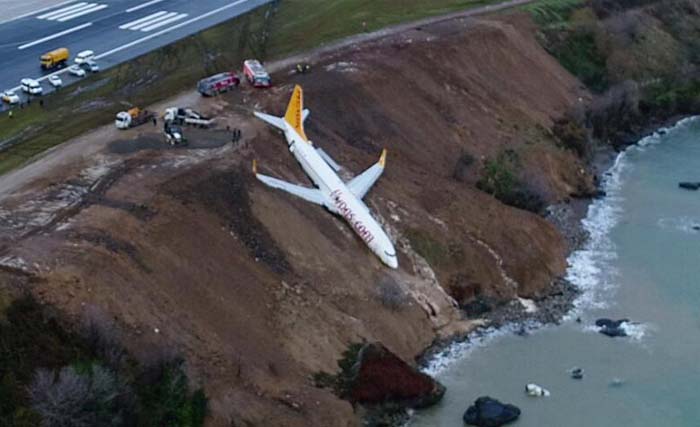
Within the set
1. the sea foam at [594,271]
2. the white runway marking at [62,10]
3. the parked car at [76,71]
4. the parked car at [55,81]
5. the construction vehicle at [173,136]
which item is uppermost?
the white runway marking at [62,10]

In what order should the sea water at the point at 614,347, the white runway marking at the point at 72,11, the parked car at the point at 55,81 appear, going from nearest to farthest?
the sea water at the point at 614,347 < the parked car at the point at 55,81 < the white runway marking at the point at 72,11

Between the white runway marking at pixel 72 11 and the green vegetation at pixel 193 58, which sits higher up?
the white runway marking at pixel 72 11

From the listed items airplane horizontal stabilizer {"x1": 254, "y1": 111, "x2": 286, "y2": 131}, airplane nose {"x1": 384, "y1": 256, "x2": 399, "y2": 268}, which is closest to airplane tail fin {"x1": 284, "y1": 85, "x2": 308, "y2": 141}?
airplane horizontal stabilizer {"x1": 254, "y1": 111, "x2": 286, "y2": 131}

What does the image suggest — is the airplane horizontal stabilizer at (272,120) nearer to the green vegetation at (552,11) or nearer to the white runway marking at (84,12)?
the white runway marking at (84,12)

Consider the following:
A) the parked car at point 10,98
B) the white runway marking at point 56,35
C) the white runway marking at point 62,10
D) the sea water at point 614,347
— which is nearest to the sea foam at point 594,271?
the sea water at point 614,347

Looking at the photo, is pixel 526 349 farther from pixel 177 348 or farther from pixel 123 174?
pixel 123 174

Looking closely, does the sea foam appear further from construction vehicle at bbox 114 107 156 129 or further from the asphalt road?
the asphalt road

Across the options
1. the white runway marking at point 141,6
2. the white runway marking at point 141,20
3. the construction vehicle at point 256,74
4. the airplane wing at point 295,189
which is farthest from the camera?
the white runway marking at point 141,6
